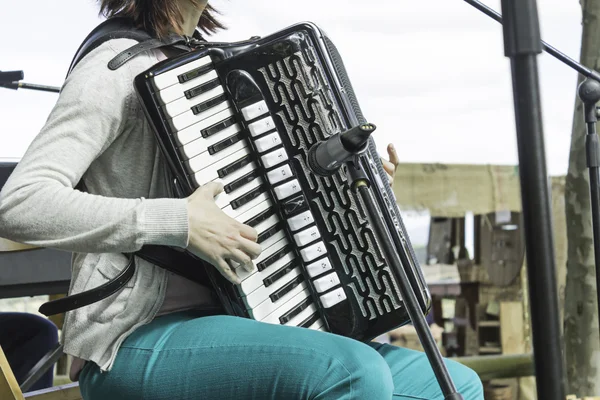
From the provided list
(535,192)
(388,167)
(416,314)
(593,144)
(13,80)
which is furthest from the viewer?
(13,80)

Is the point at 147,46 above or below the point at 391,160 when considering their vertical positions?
above


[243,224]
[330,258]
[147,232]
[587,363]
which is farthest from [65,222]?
[587,363]

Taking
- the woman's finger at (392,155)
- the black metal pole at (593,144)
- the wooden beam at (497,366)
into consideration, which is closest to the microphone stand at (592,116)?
the black metal pole at (593,144)

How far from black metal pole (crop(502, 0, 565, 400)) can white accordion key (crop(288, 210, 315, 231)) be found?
54 cm

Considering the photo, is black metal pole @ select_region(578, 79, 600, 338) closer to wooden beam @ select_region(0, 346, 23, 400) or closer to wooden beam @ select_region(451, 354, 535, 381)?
wooden beam @ select_region(0, 346, 23, 400)

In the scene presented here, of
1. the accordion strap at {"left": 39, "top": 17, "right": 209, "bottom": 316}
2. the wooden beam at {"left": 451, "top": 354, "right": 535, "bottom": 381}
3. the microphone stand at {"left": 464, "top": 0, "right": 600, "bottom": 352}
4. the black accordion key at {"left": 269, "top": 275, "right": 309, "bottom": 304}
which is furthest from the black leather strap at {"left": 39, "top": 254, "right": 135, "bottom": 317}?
the wooden beam at {"left": 451, "top": 354, "right": 535, "bottom": 381}

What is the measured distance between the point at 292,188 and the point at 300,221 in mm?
49

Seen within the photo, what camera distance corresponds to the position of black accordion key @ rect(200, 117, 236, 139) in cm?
104

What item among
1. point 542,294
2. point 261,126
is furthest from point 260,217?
point 542,294

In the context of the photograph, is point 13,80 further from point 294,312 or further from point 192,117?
point 294,312

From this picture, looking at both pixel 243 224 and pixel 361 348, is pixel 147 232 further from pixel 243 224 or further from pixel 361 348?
pixel 361 348

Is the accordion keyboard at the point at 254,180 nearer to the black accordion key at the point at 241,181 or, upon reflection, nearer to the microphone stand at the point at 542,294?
the black accordion key at the point at 241,181

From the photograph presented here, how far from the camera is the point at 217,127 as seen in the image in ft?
3.45

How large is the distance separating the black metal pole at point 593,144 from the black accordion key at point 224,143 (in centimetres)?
79
